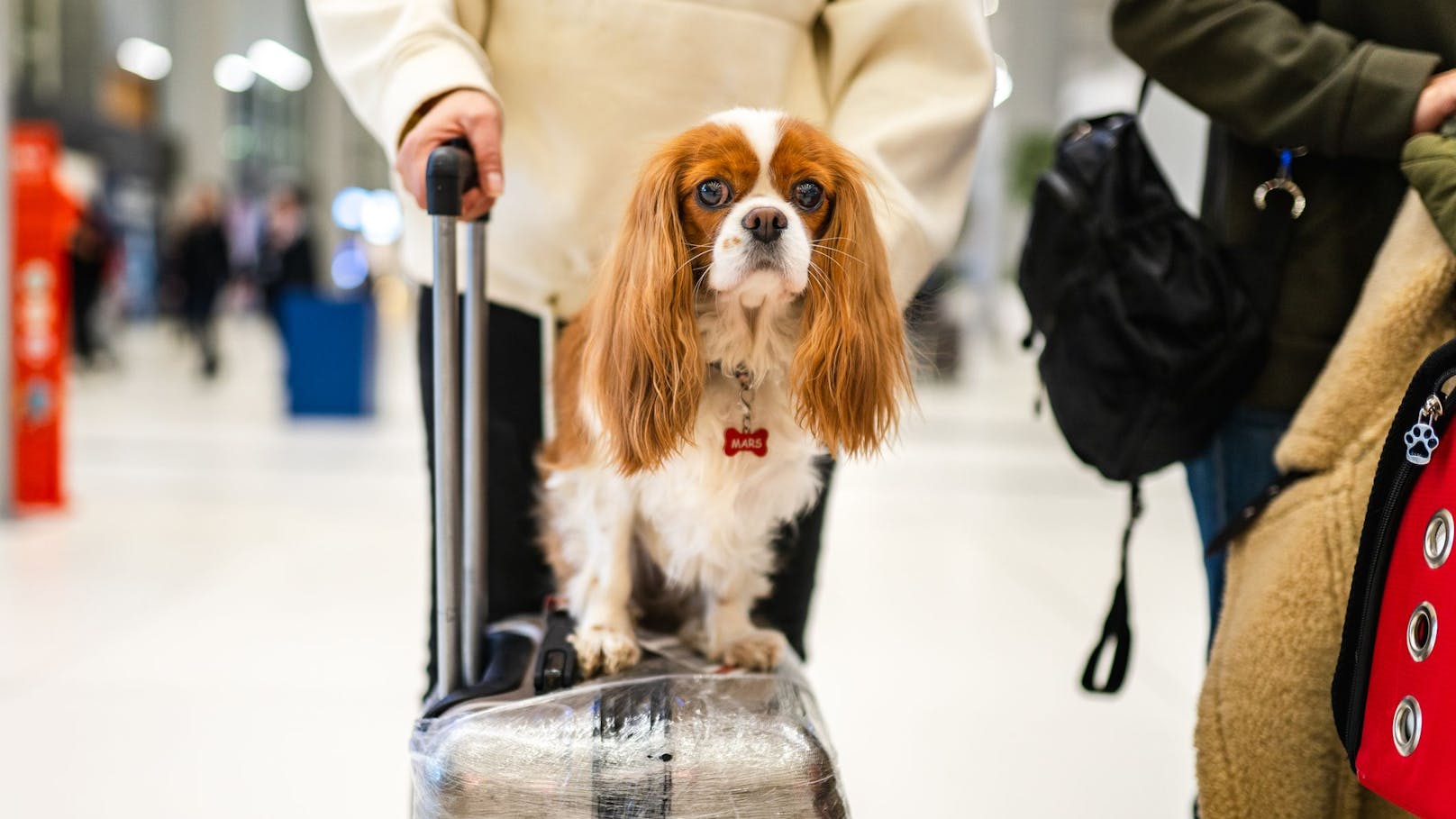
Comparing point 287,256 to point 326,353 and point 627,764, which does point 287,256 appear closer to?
point 326,353

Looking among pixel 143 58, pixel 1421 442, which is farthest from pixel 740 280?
pixel 143 58

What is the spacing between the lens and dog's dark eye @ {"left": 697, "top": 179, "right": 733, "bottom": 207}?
1135 mm

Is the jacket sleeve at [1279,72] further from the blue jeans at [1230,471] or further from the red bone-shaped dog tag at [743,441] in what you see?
the red bone-shaped dog tag at [743,441]

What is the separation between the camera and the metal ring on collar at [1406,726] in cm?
103

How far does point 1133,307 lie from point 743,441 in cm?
70

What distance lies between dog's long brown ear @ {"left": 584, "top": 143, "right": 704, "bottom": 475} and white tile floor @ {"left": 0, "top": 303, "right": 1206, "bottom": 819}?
0.91 metres

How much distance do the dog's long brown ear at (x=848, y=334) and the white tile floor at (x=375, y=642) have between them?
0.84m

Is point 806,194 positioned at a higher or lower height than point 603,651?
higher

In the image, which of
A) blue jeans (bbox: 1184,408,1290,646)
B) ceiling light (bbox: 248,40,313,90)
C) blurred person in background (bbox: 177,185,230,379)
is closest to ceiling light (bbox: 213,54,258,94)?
Answer: ceiling light (bbox: 248,40,313,90)

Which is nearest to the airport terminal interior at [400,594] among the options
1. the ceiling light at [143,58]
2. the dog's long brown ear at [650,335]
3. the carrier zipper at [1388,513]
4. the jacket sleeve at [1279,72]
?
the dog's long brown ear at [650,335]

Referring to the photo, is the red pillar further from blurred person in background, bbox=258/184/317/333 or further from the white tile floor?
blurred person in background, bbox=258/184/317/333

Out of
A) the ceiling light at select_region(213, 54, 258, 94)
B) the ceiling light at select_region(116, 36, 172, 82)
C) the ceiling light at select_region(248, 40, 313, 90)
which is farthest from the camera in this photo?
the ceiling light at select_region(116, 36, 172, 82)

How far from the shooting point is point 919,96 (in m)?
1.44

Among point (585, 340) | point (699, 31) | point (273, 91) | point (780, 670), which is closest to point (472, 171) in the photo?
point (585, 340)
